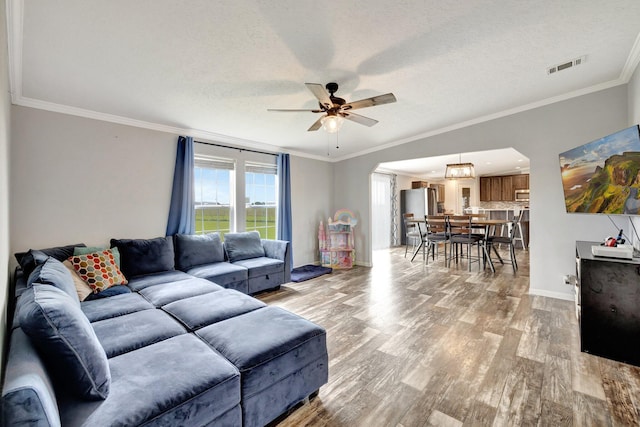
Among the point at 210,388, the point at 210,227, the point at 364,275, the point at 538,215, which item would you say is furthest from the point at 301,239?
the point at 210,388

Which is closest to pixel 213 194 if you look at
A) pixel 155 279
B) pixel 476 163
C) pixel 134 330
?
pixel 155 279

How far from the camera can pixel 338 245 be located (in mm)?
5594

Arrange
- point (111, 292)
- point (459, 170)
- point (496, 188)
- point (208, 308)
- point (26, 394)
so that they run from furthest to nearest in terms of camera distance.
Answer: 1. point (496, 188)
2. point (459, 170)
3. point (111, 292)
4. point (208, 308)
5. point (26, 394)

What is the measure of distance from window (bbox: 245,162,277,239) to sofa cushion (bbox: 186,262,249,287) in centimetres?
122

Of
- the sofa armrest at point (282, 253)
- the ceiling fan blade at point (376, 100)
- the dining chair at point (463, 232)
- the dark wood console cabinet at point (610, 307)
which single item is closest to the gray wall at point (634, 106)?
the dark wood console cabinet at point (610, 307)

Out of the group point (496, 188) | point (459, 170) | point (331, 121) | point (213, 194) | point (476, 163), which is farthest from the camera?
point (496, 188)

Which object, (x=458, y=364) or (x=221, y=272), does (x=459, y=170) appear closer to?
(x=458, y=364)

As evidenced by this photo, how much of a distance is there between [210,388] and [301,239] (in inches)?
170

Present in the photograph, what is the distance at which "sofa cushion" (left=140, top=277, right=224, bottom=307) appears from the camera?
2.40m

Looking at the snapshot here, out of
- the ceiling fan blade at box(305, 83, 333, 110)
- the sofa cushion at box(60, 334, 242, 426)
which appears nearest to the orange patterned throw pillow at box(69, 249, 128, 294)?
the sofa cushion at box(60, 334, 242, 426)

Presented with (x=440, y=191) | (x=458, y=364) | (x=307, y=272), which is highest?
(x=440, y=191)

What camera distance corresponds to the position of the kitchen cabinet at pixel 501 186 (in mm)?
8727

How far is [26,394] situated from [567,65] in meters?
4.31

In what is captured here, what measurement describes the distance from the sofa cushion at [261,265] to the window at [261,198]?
89cm
